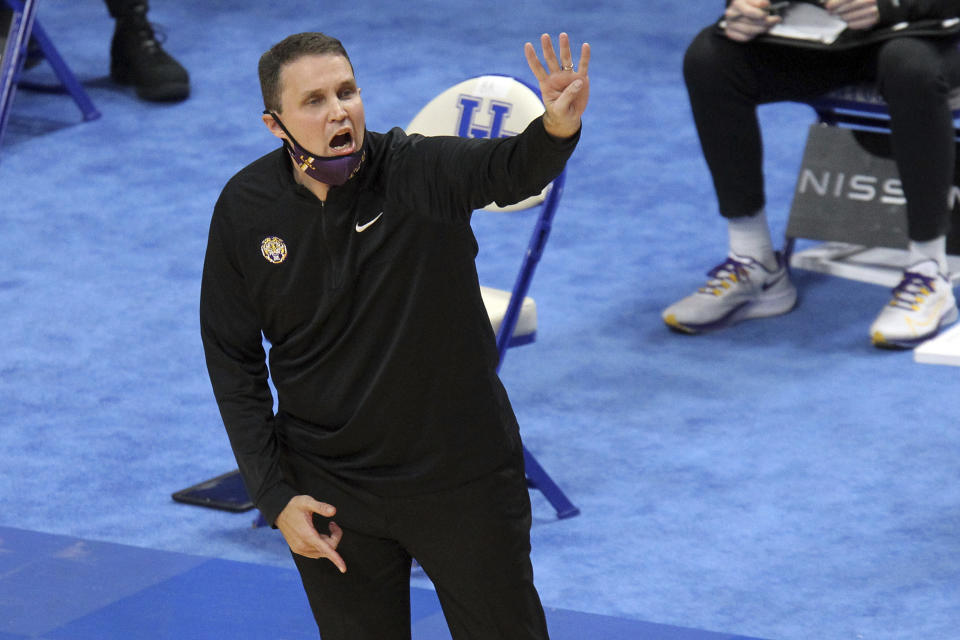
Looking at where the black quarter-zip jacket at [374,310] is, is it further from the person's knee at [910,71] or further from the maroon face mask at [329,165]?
the person's knee at [910,71]

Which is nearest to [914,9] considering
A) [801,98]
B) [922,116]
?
[922,116]

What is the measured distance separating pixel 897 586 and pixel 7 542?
1922mm

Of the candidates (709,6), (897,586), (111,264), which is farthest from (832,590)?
(709,6)

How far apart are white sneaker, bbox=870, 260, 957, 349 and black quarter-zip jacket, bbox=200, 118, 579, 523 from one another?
230 centimetres

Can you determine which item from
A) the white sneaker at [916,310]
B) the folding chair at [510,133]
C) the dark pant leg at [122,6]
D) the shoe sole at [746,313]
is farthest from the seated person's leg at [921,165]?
the dark pant leg at [122,6]

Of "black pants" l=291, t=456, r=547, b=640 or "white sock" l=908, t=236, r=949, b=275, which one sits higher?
"black pants" l=291, t=456, r=547, b=640

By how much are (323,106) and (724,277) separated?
256 centimetres

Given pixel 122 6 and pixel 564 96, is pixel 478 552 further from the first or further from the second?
pixel 122 6

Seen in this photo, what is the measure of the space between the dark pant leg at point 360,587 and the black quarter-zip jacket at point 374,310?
0.10 m

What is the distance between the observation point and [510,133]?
3.47 metres

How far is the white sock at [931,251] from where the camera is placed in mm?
4312

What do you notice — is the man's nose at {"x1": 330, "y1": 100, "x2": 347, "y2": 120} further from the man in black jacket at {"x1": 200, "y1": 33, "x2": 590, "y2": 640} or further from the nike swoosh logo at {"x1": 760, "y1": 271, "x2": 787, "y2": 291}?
the nike swoosh logo at {"x1": 760, "y1": 271, "x2": 787, "y2": 291}

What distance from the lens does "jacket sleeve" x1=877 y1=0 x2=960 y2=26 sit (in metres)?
4.20

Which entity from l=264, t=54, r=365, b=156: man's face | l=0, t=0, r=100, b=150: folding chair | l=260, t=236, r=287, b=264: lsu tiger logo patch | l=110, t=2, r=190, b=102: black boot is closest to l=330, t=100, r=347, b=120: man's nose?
l=264, t=54, r=365, b=156: man's face
